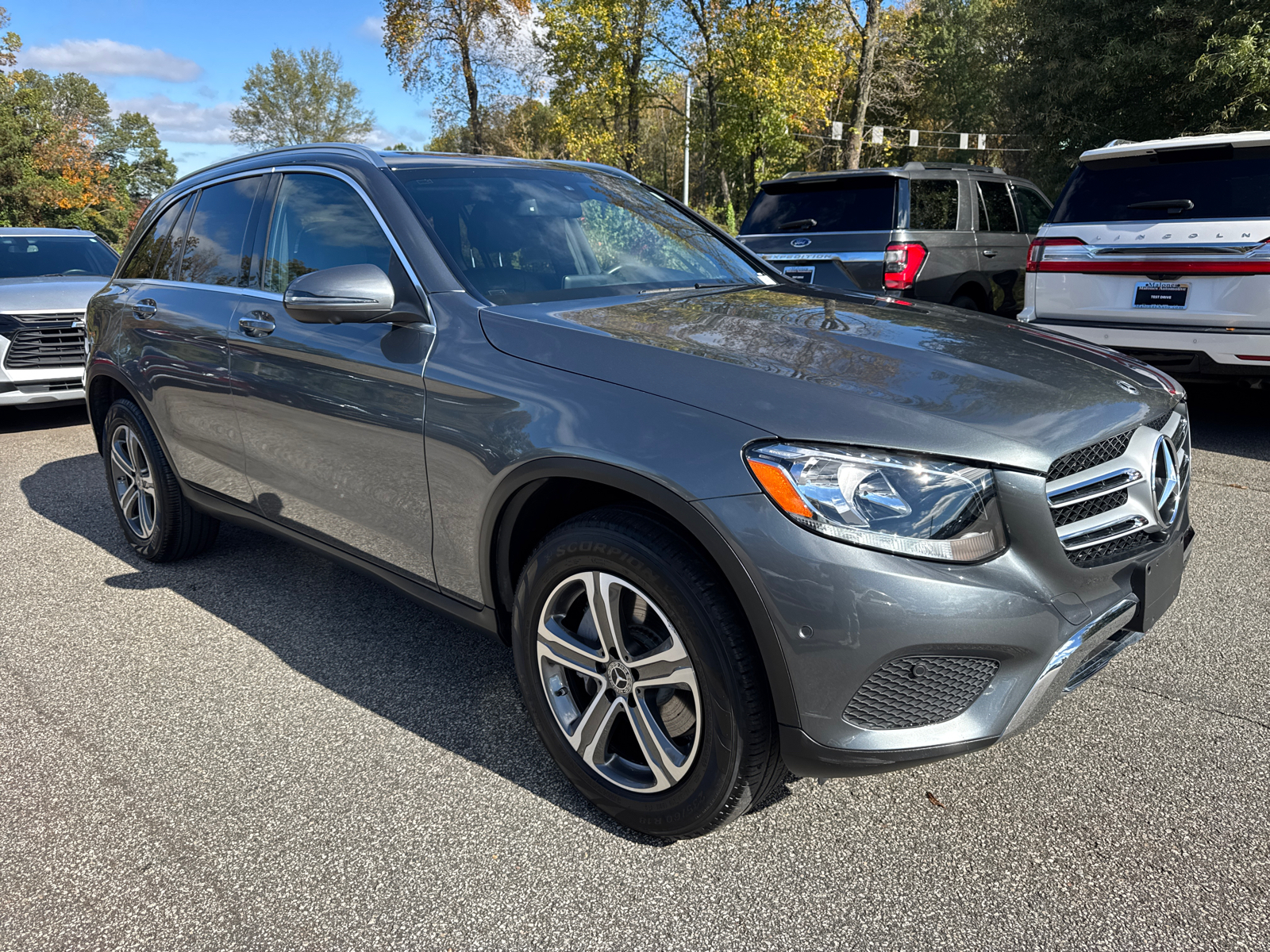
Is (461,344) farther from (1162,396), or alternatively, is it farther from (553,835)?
(1162,396)

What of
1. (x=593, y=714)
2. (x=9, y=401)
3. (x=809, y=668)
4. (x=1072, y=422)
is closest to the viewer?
(x=809, y=668)

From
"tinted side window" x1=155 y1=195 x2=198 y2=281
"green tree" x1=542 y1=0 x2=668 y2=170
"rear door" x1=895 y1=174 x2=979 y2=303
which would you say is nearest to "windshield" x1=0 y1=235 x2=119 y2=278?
"tinted side window" x1=155 y1=195 x2=198 y2=281

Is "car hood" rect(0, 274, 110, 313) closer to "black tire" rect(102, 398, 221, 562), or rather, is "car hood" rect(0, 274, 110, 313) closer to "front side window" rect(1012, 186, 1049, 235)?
"black tire" rect(102, 398, 221, 562)

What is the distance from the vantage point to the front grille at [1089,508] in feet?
6.56

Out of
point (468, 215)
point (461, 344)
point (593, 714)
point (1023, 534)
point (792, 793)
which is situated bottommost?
point (792, 793)

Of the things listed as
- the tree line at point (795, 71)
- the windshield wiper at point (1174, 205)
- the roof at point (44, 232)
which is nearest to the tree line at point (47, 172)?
the tree line at point (795, 71)

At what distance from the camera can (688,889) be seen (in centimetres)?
215

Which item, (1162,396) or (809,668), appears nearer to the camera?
(809,668)

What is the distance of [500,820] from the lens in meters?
2.43

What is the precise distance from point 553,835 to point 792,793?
2.23ft

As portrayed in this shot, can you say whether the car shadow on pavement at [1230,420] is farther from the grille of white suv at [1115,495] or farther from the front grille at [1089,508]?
the front grille at [1089,508]

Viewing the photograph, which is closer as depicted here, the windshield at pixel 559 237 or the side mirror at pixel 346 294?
the side mirror at pixel 346 294

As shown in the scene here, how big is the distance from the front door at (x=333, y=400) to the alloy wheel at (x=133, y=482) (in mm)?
1221

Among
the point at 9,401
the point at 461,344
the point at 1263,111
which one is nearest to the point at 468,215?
the point at 461,344
